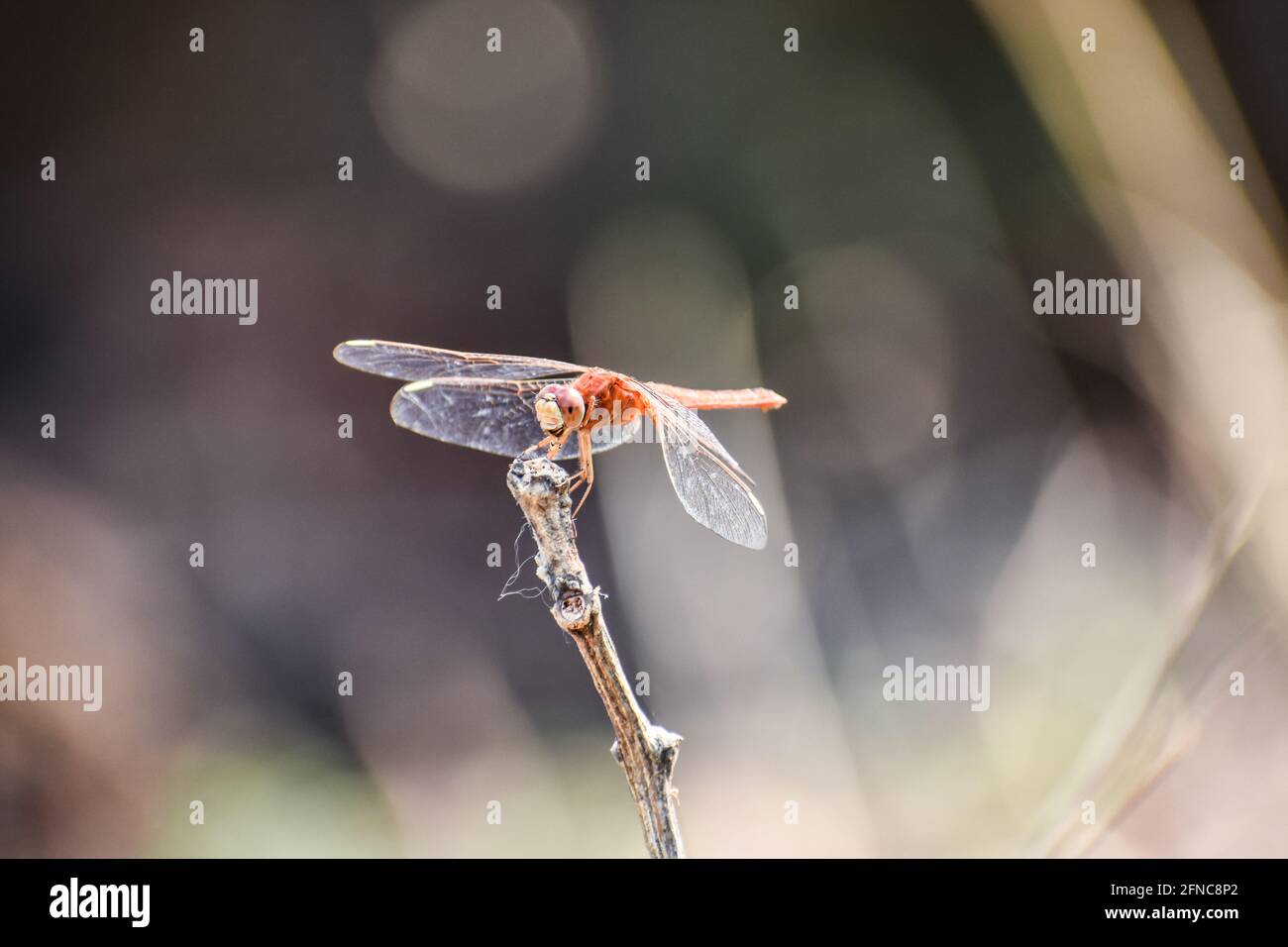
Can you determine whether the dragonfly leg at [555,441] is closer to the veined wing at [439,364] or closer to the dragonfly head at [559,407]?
the dragonfly head at [559,407]

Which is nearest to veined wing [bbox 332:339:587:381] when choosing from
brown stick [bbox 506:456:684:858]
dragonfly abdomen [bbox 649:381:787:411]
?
dragonfly abdomen [bbox 649:381:787:411]

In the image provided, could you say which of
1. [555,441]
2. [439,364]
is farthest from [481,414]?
[555,441]

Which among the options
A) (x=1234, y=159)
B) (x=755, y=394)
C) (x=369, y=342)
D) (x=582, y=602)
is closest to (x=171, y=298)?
(x=369, y=342)

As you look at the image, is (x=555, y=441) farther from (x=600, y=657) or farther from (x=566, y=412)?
(x=600, y=657)

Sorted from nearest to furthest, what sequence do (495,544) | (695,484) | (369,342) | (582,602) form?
(582,602), (695,484), (369,342), (495,544)

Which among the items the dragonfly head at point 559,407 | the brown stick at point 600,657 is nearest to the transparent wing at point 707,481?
the dragonfly head at point 559,407

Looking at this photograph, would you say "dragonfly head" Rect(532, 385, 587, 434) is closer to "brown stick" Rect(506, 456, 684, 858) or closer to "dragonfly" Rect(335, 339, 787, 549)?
"dragonfly" Rect(335, 339, 787, 549)
